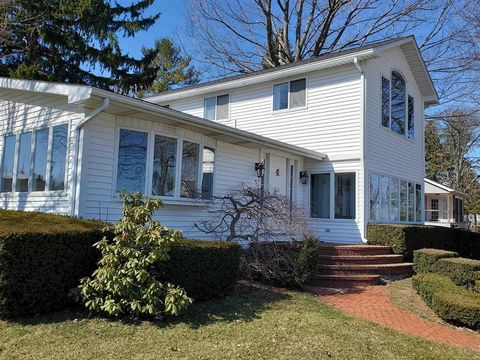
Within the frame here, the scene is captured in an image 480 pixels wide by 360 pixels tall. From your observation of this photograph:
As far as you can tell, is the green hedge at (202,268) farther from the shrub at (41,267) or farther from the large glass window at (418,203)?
the large glass window at (418,203)

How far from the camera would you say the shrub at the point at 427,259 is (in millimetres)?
10055

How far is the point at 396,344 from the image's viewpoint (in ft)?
17.9

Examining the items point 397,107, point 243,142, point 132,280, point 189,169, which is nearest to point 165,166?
point 189,169

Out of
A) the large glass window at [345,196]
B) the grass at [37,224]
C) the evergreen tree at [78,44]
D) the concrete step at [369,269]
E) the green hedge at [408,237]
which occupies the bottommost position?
the concrete step at [369,269]

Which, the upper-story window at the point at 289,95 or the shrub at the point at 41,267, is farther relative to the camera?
the upper-story window at the point at 289,95

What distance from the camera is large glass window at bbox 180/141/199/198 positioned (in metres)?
9.67

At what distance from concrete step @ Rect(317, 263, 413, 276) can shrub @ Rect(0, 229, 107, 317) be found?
588 cm

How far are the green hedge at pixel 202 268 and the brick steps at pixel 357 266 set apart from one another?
120 inches

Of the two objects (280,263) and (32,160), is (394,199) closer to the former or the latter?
(280,263)

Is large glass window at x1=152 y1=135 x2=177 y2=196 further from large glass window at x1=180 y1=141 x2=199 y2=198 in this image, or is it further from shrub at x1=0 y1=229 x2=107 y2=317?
shrub at x1=0 y1=229 x2=107 y2=317

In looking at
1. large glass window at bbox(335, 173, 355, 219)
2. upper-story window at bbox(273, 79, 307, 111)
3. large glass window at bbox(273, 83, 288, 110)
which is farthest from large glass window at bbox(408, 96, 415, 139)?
large glass window at bbox(273, 83, 288, 110)

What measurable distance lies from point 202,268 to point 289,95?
905 cm

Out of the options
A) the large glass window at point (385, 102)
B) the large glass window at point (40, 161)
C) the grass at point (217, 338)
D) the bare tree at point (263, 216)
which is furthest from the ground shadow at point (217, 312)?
the large glass window at point (385, 102)

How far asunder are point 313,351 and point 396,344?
1.30 m
